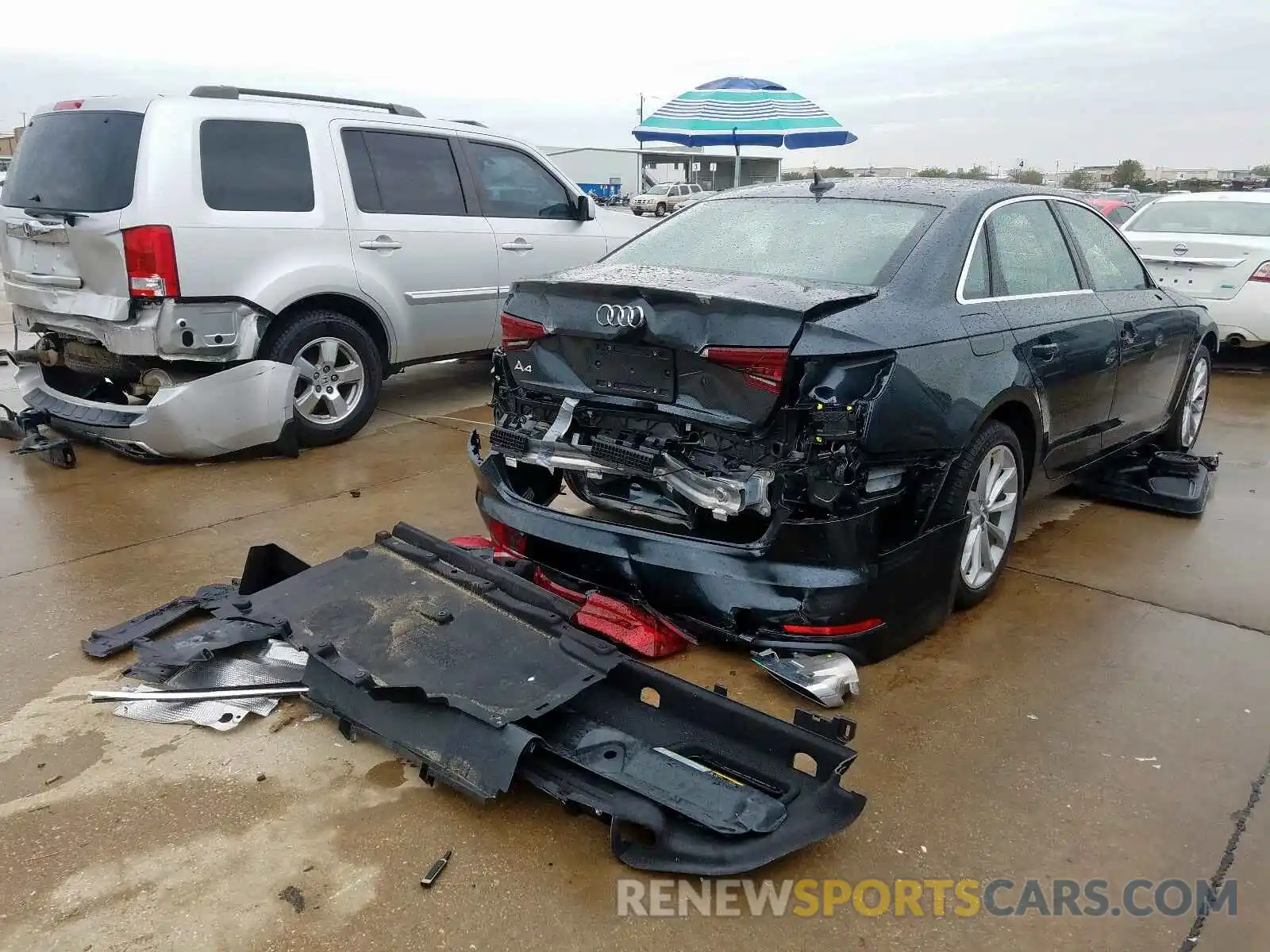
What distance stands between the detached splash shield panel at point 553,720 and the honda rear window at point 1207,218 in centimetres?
832

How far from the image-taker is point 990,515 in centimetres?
386

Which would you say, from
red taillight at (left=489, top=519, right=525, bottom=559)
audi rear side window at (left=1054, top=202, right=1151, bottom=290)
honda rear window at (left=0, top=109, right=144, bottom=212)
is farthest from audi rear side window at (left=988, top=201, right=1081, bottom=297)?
honda rear window at (left=0, top=109, right=144, bottom=212)

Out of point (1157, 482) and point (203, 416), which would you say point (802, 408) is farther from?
point (203, 416)

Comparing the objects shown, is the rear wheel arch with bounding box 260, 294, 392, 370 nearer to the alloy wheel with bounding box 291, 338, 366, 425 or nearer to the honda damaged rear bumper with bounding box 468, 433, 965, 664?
the alloy wheel with bounding box 291, 338, 366, 425

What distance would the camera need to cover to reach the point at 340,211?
5.96 m

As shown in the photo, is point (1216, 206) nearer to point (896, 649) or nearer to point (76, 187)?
point (896, 649)

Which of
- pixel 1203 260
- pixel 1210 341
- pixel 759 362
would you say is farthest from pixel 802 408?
pixel 1203 260

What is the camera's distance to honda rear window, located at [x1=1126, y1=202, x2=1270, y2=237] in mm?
8867

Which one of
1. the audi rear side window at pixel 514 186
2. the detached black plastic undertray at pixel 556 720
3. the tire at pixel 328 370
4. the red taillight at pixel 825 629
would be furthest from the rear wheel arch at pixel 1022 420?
the audi rear side window at pixel 514 186

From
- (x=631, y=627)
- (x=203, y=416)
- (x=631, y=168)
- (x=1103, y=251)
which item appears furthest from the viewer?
(x=631, y=168)

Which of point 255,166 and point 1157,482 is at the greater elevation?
point 255,166

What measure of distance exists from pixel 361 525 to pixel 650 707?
2.35 metres

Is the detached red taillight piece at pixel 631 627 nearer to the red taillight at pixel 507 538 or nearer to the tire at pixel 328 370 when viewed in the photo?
the red taillight at pixel 507 538

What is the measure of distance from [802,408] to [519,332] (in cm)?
122
